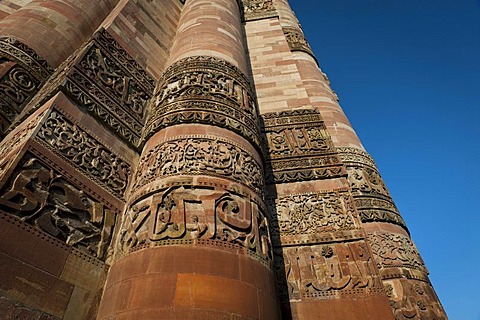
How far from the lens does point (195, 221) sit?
9.22ft

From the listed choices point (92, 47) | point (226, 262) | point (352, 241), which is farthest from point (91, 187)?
point (352, 241)

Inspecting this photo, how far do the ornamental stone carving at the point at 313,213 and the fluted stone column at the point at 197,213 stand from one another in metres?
0.75

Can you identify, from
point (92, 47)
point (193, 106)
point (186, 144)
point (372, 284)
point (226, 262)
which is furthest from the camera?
point (92, 47)

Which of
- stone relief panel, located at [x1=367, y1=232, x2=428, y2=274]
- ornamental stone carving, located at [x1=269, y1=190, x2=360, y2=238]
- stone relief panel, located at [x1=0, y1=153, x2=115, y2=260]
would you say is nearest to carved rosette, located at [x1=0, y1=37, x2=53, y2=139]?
stone relief panel, located at [x1=0, y1=153, x2=115, y2=260]

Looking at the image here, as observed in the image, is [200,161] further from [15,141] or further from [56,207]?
[15,141]

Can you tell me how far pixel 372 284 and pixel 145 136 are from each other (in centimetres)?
343

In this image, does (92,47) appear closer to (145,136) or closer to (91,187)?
(145,136)

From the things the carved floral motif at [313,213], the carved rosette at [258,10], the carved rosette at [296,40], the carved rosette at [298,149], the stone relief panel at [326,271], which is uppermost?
the carved rosette at [258,10]

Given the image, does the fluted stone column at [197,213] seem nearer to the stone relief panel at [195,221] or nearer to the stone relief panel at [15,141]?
the stone relief panel at [195,221]

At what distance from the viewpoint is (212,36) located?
542 centimetres

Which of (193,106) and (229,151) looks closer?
(229,151)

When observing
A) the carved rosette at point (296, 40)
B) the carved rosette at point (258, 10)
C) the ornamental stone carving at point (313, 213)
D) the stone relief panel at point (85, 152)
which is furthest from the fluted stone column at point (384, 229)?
the stone relief panel at point (85, 152)

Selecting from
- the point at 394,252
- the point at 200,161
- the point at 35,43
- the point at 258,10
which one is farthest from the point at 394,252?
the point at 258,10

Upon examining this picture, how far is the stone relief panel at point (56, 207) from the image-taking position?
261cm
